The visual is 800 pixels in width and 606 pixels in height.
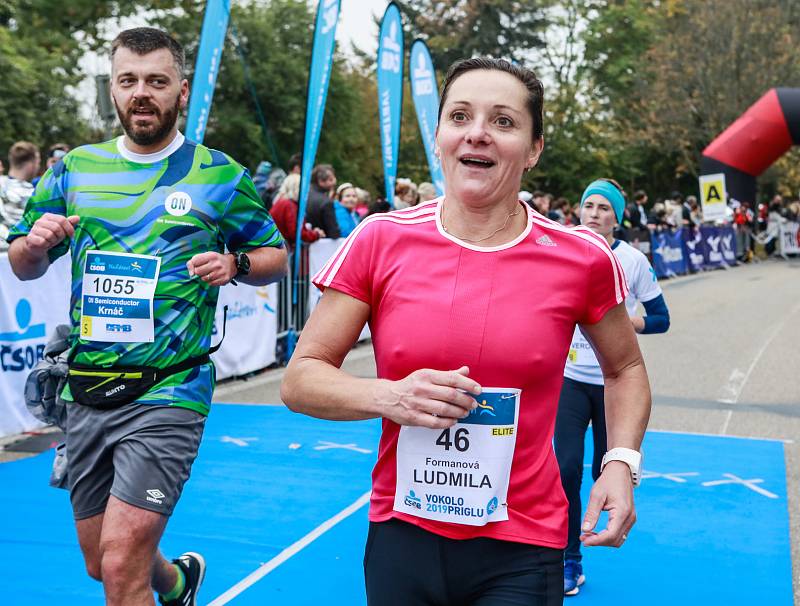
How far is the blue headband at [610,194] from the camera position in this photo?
5.04 meters

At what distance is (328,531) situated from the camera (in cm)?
552

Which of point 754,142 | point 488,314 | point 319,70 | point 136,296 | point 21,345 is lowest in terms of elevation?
point 21,345

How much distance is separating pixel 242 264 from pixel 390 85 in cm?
1193

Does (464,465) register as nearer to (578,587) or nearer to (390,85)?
(578,587)

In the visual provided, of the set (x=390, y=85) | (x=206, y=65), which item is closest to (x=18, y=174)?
(x=206, y=65)

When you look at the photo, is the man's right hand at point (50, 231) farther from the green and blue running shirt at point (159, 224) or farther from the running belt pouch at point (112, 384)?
the running belt pouch at point (112, 384)

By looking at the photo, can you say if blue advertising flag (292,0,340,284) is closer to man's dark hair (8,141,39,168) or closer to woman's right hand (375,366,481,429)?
man's dark hair (8,141,39,168)

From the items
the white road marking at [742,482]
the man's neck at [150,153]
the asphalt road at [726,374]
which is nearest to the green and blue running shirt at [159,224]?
the man's neck at [150,153]

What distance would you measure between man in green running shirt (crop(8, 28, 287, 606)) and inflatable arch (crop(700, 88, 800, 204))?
1106 inches

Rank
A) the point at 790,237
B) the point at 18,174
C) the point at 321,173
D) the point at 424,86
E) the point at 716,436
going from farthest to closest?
1. the point at 790,237
2. the point at 424,86
3. the point at 321,173
4. the point at 18,174
5. the point at 716,436

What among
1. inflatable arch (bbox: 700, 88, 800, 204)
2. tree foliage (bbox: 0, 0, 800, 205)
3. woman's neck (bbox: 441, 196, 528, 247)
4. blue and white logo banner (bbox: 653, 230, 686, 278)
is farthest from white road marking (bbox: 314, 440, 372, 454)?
inflatable arch (bbox: 700, 88, 800, 204)

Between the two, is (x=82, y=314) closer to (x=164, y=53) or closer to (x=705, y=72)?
(x=164, y=53)

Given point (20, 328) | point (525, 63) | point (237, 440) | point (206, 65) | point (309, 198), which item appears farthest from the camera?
point (525, 63)

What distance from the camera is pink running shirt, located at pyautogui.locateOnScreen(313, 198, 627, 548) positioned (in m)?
2.16
